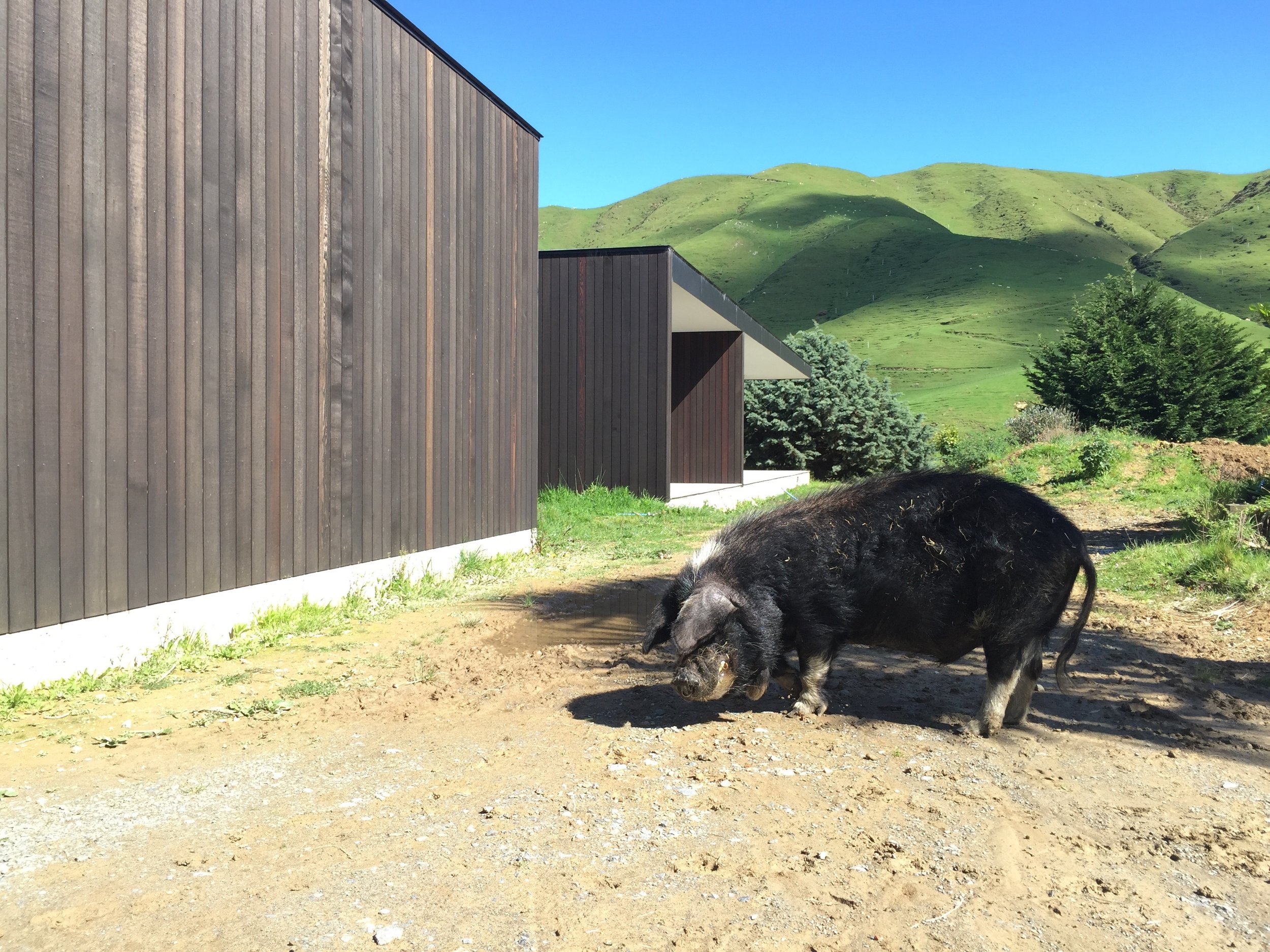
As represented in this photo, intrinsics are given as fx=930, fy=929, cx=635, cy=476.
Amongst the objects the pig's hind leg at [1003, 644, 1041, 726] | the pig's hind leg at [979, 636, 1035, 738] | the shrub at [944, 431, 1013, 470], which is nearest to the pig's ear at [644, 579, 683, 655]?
the pig's hind leg at [979, 636, 1035, 738]

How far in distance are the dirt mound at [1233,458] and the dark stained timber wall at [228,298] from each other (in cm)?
1368

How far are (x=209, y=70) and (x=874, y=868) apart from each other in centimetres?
603

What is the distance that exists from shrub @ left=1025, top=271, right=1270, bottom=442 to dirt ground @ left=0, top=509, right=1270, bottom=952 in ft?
73.3

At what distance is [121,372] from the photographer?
5.34 metres

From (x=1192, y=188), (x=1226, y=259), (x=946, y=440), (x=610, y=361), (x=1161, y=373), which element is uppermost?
(x=1192, y=188)

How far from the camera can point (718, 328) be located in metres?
19.0

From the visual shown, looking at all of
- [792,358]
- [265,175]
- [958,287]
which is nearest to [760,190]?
[958,287]

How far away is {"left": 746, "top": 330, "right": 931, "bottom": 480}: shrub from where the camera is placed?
79.7 ft

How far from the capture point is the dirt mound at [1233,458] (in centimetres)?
1623

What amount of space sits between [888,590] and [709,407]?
15.0 meters

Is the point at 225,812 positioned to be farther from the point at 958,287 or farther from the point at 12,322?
the point at 958,287

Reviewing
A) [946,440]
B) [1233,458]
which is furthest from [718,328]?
[946,440]

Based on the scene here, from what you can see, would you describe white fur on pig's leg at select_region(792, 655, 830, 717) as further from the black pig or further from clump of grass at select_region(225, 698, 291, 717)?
clump of grass at select_region(225, 698, 291, 717)

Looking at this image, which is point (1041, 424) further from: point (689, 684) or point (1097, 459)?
point (689, 684)
